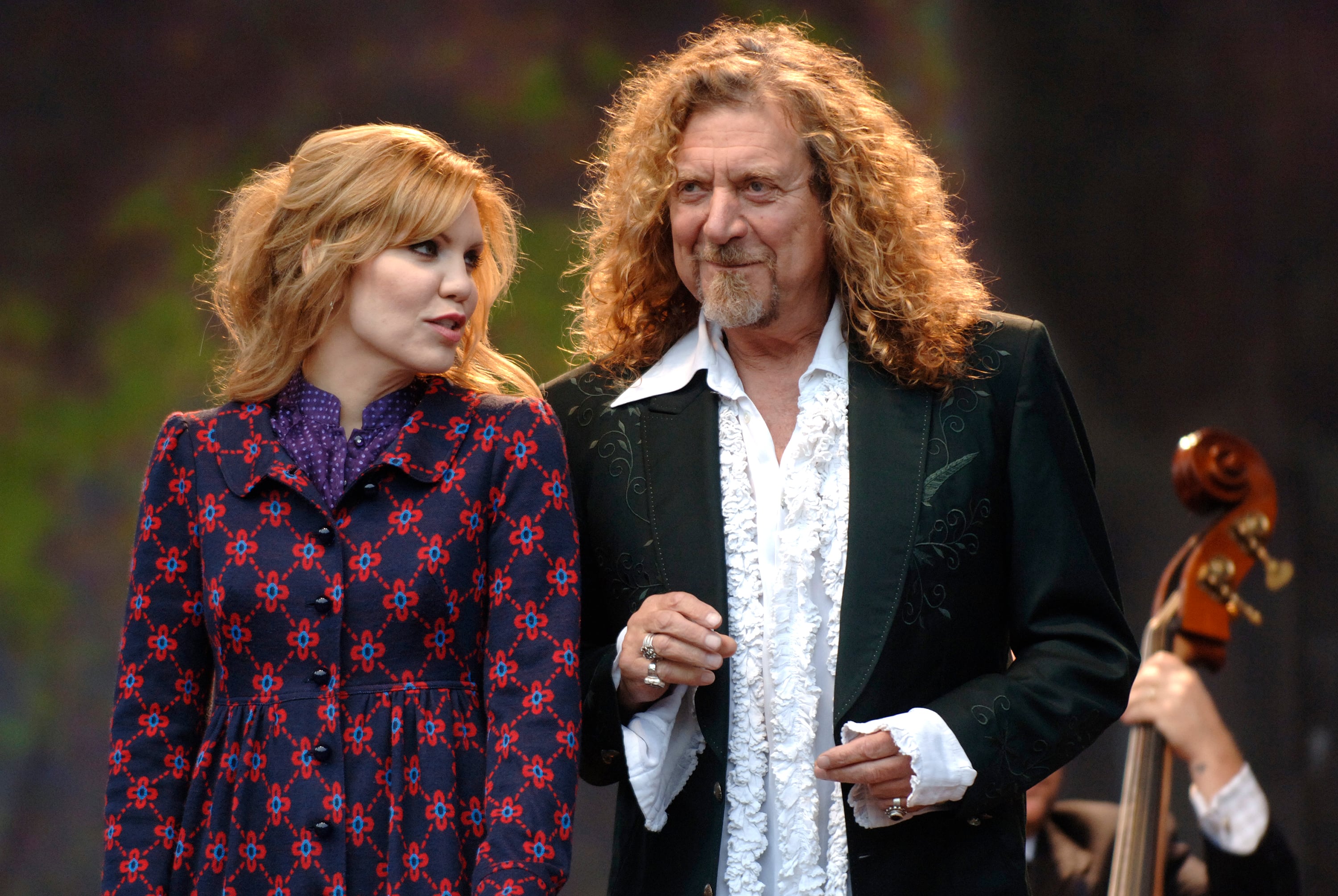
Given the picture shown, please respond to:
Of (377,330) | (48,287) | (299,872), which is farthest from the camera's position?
(48,287)

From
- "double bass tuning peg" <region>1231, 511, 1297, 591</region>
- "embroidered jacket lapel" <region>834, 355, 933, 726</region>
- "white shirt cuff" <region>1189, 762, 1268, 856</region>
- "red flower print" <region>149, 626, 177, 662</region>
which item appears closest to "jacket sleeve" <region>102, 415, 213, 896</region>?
"red flower print" <region>149, 626, 177, 662</region>

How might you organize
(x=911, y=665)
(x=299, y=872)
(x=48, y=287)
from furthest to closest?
(x=48, y=287)
(x=911, y=665)
(x=299, y=872)

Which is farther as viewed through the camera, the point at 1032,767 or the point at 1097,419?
the point at 1097,419

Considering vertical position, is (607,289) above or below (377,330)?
above

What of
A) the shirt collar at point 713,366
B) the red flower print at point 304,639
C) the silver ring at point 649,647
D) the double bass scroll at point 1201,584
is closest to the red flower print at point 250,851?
the red flower print at point 304,639

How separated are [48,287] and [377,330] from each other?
9.01 feet

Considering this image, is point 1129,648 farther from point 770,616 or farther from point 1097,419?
point 1097,419

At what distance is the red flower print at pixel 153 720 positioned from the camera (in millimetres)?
1948

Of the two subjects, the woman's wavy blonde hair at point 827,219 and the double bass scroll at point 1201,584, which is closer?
the woman's wavy blonde hair at point 827,219

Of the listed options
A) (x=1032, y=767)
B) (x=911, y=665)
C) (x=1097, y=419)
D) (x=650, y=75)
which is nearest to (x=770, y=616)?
(x=911, y=665)

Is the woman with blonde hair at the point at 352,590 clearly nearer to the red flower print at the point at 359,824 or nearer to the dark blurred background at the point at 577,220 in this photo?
the red flower print at the point at 359,824

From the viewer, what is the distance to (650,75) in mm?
2750

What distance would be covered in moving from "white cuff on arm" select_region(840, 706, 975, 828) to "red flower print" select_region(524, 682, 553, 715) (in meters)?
0.44

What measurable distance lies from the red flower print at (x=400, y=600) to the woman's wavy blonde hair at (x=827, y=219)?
72 cm
